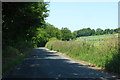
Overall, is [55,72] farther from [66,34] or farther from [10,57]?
[66,34]

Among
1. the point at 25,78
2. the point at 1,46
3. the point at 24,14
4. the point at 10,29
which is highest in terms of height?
the point at 24,14

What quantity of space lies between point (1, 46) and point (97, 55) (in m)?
8.19

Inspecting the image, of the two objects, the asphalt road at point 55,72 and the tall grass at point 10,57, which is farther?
the tall grass at point 10,57

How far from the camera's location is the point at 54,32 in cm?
10269

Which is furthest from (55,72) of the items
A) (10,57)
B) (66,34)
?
(66,34)

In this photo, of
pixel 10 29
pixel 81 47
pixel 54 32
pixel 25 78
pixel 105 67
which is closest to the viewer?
pixel 25 78

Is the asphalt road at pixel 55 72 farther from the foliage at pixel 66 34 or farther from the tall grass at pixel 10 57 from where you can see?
the foliage at pixel 66 34

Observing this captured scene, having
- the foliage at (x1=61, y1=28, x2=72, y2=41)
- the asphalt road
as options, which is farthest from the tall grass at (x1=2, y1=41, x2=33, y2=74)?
the foliage at (x1=61, y1=28, x2=72, y2=41)

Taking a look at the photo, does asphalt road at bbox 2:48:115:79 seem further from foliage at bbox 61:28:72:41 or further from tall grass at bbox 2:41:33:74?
Answer: foliage at bbox 61:28:72:41

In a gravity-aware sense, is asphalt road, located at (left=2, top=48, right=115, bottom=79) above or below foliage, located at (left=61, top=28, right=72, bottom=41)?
below

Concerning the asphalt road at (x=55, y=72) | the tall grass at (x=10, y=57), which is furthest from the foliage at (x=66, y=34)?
the asphalt road at (x=55, y=72)

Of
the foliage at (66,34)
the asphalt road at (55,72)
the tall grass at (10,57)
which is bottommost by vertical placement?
the asphalt road at (55,72)

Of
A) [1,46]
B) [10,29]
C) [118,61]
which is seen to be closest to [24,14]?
[10,29]

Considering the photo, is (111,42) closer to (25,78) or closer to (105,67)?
(105,67)
